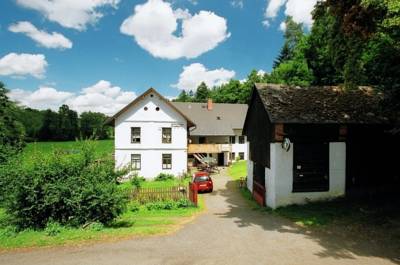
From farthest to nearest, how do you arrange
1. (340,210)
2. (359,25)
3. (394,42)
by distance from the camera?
(340,210) → (394,42) → (359,25)

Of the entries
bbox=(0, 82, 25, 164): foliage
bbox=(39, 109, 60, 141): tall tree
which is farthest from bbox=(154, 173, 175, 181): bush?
bbox=(39, 109, 60, 141): tall tree

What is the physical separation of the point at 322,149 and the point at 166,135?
18.4 meters

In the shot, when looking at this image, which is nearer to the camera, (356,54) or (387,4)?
(387,4)

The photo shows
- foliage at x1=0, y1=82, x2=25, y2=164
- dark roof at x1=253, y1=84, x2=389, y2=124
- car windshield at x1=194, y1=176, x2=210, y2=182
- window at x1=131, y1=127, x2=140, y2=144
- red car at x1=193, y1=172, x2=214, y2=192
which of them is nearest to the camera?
dark roof at x1=253, y1=84, x2=389, y2=124

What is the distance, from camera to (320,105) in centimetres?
1596

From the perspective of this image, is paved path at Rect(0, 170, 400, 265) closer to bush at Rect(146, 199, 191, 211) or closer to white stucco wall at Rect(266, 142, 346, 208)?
white stucco wall at Rect(266, 142, 346, 208)

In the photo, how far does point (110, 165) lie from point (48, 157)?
2.46 m

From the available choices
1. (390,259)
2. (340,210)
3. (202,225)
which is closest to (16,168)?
(202,225)

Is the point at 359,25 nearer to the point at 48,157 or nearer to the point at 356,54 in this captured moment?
the point at 356,54

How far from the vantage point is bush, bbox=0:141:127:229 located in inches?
409

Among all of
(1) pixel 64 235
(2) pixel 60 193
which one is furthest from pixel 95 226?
(2) pixel 60 193

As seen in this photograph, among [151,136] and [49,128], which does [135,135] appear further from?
[49,128]

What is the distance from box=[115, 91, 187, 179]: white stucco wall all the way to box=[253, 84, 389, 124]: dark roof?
14.5 m

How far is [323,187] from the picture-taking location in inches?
588
